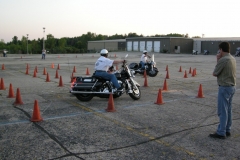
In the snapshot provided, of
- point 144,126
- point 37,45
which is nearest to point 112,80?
point 144,126

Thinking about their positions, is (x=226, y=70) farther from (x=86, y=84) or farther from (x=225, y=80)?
(x=86, y=84)

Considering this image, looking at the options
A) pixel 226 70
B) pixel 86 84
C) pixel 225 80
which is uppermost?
pixel 226 70

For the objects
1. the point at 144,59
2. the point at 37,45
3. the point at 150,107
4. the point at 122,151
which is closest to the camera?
the point at 122,151

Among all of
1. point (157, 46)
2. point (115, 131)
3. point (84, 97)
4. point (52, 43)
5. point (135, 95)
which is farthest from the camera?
point (52, 43)

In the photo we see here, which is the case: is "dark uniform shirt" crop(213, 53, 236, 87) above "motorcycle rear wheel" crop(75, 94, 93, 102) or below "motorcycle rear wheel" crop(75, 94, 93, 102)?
above

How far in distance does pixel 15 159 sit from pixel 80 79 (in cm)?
499

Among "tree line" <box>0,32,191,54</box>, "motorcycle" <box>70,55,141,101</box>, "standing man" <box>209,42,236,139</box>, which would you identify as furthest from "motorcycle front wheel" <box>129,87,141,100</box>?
"tree line" <box>0,32,191,54</box>

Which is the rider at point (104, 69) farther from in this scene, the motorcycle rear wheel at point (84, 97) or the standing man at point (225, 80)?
the standing man at point (225, 80)

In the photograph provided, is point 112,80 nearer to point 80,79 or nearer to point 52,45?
point 80,79

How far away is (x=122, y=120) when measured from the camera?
7.30 metres

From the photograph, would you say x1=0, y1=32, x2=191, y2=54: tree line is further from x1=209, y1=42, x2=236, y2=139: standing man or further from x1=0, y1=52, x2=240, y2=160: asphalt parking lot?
x1=209, y1=42, x2=236, y2=139: standing man

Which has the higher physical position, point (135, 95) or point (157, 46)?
point (157, 46)

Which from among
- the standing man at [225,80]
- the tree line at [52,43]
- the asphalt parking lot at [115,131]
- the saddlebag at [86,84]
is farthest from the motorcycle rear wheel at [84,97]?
the tree line at [52,43]

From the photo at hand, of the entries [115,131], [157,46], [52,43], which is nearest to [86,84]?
[115,131]
